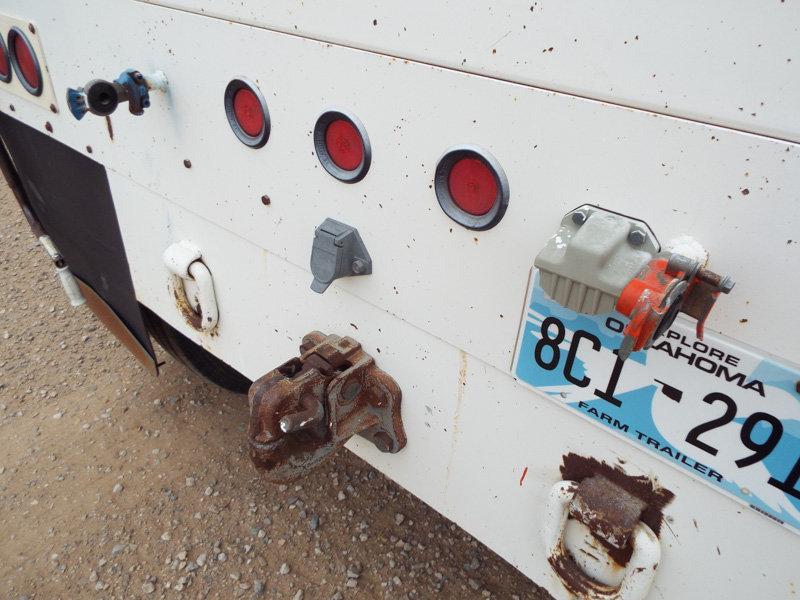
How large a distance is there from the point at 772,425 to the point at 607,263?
0.90ft

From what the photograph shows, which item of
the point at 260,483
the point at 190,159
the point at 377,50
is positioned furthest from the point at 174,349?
the point at 377,50

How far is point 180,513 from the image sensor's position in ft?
6.35

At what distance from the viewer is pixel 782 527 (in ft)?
2.45

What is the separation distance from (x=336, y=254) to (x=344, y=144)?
7.1 inches

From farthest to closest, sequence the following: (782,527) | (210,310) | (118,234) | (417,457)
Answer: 1. (118,234)
2. (210,310)
3. (417,457)
4. (782,527)

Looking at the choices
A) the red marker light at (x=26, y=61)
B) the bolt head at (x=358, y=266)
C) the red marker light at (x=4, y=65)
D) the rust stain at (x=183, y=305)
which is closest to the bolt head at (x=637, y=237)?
the bolt head at (x=358, y=266)

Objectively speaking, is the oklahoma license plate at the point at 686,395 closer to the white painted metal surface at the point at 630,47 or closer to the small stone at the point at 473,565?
the white painted metal surface at the point at 630,47

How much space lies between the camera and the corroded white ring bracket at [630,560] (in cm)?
88

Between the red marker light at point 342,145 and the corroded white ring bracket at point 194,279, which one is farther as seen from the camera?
the corroded white ring bracket at point 194,279

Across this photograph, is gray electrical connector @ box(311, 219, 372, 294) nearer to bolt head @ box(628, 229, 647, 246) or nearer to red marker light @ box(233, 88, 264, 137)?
red marker light @ box(233, 88, 264, 137)

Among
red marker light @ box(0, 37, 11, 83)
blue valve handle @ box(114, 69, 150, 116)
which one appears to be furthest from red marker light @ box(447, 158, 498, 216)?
red marker light @ box(0, 37, 11, 83)

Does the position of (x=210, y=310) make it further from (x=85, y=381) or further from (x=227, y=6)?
(x=85, y=381)

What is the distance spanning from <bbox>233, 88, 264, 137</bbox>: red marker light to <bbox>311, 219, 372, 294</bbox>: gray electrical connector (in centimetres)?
21

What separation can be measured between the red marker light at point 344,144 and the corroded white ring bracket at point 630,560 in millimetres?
605
